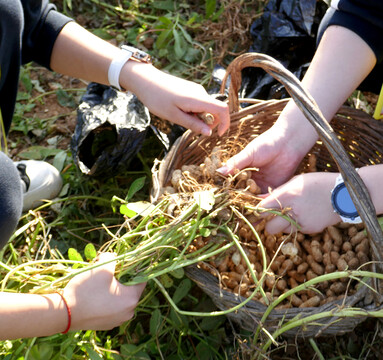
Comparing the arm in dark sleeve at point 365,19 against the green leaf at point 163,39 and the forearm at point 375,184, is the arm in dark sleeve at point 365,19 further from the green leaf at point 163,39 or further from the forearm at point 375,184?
the green leaf at point 163,39

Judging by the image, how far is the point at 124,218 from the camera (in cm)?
131

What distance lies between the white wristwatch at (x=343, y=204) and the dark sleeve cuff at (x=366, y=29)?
36cm

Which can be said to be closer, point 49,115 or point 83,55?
point 83,55

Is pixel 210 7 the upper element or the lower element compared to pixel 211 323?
upper

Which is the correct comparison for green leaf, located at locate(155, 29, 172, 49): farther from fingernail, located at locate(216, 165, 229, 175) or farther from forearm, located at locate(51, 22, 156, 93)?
fingernail, located at locate(216, 165, 229, 175)

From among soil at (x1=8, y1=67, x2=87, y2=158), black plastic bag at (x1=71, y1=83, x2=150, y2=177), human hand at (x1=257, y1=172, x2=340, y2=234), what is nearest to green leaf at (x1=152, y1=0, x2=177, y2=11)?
soil at (x1=8, y1=67, x2=87, y2=158)

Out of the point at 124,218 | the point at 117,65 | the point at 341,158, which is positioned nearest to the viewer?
the point at 341,158

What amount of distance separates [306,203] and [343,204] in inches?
2.9

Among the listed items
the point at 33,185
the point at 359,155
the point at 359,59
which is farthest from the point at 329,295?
Answer: the point at 33,185

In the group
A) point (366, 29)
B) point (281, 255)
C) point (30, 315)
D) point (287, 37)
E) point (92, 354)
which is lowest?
point (92, 354)

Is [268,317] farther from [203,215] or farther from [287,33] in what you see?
[287,33]

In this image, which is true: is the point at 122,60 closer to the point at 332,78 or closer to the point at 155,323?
the point at 332,78

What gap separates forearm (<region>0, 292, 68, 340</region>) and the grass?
0.09 m

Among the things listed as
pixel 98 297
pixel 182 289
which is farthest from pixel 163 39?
pixel 98 297
